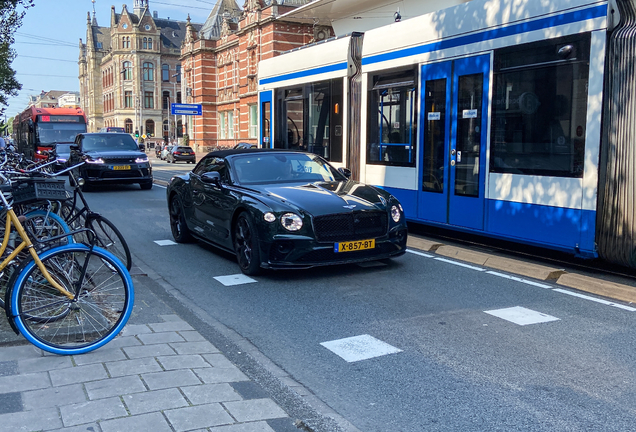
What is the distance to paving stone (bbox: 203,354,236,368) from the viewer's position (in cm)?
436

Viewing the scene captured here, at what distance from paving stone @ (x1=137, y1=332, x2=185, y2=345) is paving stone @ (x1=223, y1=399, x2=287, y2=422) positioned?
52.7 inches

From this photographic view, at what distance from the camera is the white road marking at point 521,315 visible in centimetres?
569

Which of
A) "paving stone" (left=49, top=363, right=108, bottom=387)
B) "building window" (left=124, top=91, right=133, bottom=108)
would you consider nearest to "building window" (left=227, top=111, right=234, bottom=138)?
"building window" (left=124, top=91, right=133, bottom=108)

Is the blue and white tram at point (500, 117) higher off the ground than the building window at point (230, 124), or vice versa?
the building window at point (230, 124)

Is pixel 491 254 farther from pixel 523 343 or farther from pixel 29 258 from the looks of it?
pixel 29 258

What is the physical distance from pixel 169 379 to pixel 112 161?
15977mm

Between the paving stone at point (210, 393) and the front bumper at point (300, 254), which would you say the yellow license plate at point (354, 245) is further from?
the paving stone at point (210, 393)

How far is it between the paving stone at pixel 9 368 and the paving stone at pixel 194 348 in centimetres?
106

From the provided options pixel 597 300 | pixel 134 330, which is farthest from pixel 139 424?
pixel 597 300

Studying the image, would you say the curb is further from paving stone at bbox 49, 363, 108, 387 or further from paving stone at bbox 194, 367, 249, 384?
paving stone at bbox 49, 363, 108, 387

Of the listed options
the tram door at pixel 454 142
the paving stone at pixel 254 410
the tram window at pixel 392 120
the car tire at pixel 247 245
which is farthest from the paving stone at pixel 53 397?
the tram window at pixel 392 120

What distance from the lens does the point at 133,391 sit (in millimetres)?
3811

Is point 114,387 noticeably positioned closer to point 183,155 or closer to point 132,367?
point 132,367

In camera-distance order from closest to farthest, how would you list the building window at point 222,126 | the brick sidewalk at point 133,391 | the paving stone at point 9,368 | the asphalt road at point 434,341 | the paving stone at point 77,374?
the brick sidewalk at point 133,391
the asphalt road at point 434,341
the paving stone at point 77,374
the paving stone at point 9,368
the building window at point 222,126
